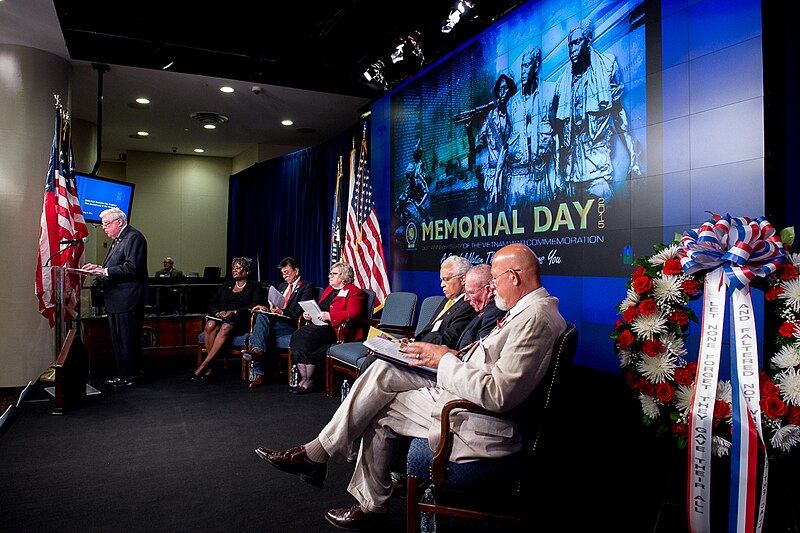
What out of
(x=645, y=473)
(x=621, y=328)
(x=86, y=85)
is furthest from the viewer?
(x=86, y=85)

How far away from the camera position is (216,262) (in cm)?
1162

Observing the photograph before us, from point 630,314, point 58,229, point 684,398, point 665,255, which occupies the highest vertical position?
point 58,229

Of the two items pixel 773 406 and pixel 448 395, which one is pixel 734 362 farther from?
pixel 448 395

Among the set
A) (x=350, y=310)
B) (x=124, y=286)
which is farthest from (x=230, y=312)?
(x=350, y=310)

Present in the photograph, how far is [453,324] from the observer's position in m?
3.63

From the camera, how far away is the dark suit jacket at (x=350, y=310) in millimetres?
5148

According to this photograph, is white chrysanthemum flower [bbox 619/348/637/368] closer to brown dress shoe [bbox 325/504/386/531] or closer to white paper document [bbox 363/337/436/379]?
white paper document [bbox 363/337/436/379]

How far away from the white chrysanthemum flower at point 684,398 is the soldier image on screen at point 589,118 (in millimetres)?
1344

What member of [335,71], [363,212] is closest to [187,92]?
[335,71]

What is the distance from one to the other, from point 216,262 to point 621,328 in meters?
10.2

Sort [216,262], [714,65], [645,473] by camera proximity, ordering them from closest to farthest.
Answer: [714,65]
[645,473]
[216,262]

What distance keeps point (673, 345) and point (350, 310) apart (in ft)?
10.6

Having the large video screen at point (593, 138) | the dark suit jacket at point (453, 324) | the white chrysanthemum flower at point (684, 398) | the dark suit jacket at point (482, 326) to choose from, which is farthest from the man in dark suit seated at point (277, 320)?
the white chrysanthemum flower at point (684, 398)

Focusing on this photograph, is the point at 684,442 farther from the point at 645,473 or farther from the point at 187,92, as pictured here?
the point at 187,92
